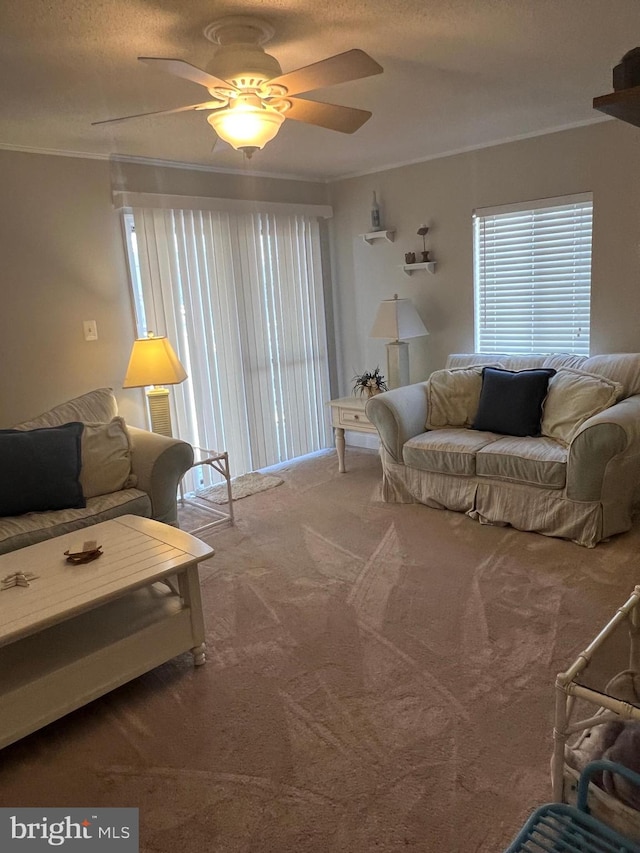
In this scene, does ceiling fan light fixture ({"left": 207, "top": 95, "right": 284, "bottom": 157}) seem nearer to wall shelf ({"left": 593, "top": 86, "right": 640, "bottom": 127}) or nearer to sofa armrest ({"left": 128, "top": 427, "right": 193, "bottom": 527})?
wall shelf ({"left": 593, "top": 86, "right": 640, "bottom": 127})

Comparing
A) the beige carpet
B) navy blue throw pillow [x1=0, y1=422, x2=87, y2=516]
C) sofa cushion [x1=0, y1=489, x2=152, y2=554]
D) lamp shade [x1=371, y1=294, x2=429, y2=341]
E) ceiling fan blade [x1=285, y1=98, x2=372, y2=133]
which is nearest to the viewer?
the beige carpet

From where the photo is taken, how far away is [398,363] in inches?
184

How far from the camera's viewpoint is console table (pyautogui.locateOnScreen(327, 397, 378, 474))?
457 centimetres

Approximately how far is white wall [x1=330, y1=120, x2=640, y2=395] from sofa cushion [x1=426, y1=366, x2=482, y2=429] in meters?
0.55

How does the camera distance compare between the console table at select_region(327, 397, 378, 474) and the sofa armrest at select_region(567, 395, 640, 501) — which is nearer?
the sofa armrest at select_region(567, 395, 640, 501)

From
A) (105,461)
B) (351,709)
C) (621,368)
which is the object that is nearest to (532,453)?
(621,368)

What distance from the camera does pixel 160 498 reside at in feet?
11.0

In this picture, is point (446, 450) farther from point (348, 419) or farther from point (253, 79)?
point (253, 79)

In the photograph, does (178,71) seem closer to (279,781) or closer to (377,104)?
(377,104)

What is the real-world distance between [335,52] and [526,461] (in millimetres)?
2234

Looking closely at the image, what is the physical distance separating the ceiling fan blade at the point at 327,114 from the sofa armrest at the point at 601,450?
1883 mm

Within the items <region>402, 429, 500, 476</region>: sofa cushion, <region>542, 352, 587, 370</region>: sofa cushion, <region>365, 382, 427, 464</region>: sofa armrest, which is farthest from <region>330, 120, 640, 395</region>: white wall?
<region>402, 429, 500, 476</region>: sofa cushion

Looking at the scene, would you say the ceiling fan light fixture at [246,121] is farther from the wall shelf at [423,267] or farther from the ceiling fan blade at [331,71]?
the wall shelf at [423,267]

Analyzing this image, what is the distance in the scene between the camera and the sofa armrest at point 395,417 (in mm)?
4043
